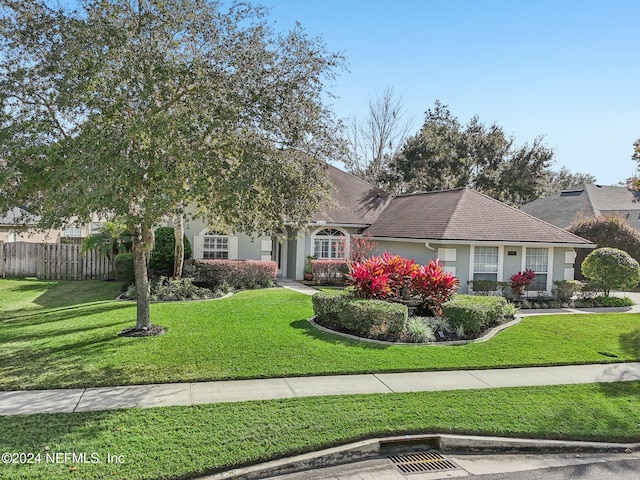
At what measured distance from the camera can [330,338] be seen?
10484 millimetres

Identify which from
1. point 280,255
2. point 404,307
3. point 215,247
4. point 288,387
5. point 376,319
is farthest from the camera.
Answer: point 280,255

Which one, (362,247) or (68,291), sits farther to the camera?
(362,247)

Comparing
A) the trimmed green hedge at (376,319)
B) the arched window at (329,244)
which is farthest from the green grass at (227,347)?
the arched window at (329,244)

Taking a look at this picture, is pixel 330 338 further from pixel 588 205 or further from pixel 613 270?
pixel 588 205

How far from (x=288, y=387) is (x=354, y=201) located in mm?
17904

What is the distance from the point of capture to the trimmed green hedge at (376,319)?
10.7m

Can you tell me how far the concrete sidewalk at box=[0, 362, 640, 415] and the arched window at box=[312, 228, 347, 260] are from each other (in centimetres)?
1376

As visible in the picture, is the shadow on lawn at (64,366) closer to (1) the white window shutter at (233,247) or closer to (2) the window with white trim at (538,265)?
(1) the white window shutter at (233,247)

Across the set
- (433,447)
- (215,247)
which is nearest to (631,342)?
(433,447)

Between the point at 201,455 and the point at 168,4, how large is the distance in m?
7.81

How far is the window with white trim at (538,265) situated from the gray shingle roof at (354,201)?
7662 mm

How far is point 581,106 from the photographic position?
15.3m

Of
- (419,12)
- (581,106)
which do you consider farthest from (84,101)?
(581,106)

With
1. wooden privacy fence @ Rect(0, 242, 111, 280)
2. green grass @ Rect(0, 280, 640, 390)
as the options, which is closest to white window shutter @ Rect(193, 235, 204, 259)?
wooden privacy fence @ Rect(0, 242, 111, 280)
